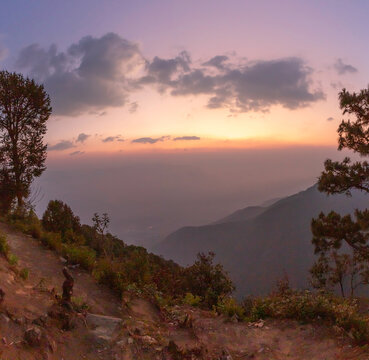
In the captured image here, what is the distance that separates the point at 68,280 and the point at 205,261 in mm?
11171

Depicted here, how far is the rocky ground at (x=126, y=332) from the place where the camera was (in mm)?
4996

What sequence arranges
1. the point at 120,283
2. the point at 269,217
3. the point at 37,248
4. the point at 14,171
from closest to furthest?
the point at 120,283
the point at 37,248
the point at 14,171
the point at 269,217

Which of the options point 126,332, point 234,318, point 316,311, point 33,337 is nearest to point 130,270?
point 234,318

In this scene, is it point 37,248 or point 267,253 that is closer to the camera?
point 37,248

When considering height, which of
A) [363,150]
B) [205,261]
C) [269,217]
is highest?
[363,150]

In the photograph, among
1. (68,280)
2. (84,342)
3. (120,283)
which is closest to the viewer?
(84,342)

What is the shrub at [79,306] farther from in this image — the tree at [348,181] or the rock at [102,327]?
the tree at [348,181]

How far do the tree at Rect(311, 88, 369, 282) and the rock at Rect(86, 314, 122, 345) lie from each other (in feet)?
36.9

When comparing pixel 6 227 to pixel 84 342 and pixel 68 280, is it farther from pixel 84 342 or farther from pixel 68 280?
pixel 84 342

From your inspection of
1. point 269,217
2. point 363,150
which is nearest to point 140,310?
point 363,150

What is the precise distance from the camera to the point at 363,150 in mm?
11953

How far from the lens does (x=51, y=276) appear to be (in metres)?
9.05

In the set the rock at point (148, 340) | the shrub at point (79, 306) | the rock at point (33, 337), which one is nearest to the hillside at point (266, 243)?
the shrub at point (79, 306)

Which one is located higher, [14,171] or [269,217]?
[14,171]
